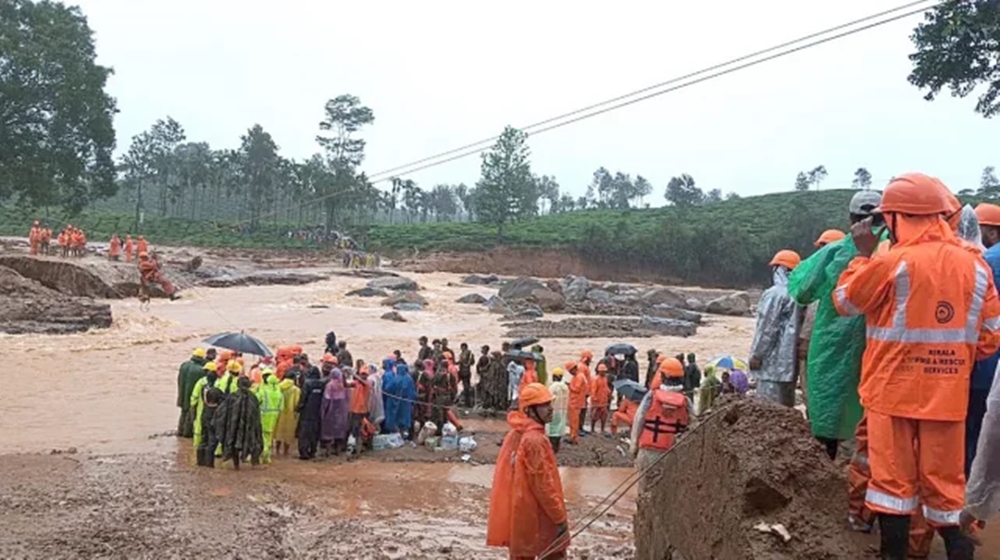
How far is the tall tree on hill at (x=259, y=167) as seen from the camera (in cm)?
7843

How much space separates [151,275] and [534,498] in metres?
31.6

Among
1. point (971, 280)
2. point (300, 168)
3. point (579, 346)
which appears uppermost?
point (300, 168)

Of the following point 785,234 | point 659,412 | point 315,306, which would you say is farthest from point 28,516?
point 785,234

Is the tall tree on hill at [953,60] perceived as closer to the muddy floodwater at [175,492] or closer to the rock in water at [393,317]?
the muddy floodwater at [175,492]

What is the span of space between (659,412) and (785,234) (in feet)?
207

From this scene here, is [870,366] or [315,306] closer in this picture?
[870,366]

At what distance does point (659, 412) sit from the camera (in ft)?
22.5

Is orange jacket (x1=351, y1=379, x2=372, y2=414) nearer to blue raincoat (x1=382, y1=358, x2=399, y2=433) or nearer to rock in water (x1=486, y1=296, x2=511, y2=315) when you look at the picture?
blue raincoat (x1=382, y1=358, x2=399, y2=433)

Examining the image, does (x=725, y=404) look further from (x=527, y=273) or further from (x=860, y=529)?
(x=527, y=273)

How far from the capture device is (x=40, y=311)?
26.3 metres

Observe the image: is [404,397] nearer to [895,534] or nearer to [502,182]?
[895,534]

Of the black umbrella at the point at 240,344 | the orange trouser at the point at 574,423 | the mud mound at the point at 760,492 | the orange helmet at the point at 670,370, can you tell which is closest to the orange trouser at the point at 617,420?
the orange trouser at the point at 574,423

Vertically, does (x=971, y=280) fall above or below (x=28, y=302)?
above

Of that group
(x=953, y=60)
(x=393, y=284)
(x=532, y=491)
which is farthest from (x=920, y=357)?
(x=393, y=284)
